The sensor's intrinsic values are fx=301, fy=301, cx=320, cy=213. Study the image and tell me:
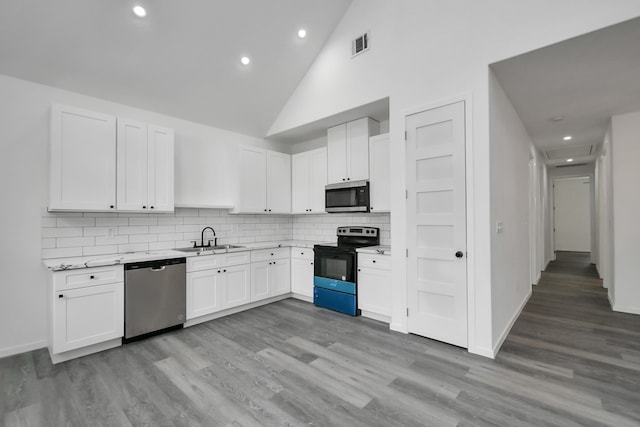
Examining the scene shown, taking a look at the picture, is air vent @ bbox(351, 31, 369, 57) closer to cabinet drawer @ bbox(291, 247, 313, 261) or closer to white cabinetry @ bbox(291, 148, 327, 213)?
white cabinetry @ bbox(291, 148, 327, 213)

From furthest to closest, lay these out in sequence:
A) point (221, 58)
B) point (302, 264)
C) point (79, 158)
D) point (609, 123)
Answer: point (302, 264)
point (609, 123)
point (221, 58)
point (79, 158)

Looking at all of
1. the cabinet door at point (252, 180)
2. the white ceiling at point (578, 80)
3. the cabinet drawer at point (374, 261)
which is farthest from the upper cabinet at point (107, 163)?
the white ceiling at point (578, 80)

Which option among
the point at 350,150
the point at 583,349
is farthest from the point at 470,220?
the point at 350,150

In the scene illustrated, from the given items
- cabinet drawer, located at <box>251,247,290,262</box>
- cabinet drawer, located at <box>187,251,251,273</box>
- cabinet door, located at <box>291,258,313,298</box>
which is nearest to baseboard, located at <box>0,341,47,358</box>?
cabinet drawer, located at <box>187,251,251,273</box>

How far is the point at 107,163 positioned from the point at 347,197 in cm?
288

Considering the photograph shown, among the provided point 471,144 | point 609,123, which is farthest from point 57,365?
point 609,123

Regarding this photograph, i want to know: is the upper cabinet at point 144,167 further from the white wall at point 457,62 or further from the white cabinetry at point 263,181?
the white wall at point 457,62

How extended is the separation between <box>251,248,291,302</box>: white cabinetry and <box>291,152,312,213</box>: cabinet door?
2.60 feet

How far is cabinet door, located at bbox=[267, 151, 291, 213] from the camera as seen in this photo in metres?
4.91

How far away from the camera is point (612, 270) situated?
434 cm

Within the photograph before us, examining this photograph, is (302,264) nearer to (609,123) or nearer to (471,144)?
(471,144)

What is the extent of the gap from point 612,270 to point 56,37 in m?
7.33

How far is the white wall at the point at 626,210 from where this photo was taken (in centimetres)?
396

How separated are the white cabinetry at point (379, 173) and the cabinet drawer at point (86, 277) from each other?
3.03 meters
